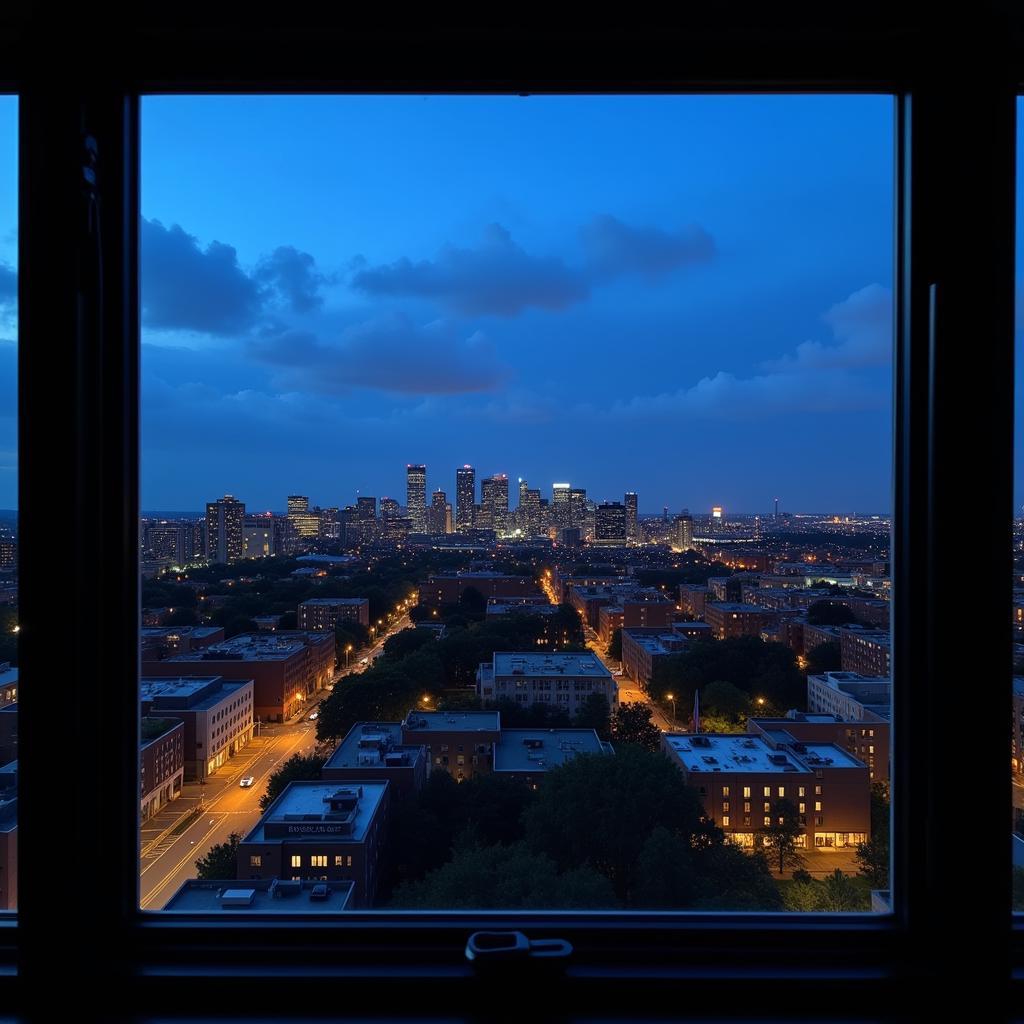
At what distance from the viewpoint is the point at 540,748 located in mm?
1789

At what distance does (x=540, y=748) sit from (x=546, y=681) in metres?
0.27

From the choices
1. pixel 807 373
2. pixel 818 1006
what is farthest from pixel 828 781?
pixel 807 373

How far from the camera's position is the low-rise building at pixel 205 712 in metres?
1.27

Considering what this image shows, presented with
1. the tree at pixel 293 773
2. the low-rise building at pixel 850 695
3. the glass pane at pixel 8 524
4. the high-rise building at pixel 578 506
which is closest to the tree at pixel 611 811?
the low-rise building at pixel 850 695

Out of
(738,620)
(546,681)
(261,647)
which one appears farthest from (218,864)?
(738,620)

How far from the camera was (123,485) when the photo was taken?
113 cm

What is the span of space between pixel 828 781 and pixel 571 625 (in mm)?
1120

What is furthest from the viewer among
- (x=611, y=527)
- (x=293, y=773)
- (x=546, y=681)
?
(x=611, y=527)

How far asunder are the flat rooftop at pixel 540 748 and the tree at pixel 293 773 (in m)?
0.52

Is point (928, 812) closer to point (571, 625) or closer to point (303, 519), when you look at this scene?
point (571, 625)

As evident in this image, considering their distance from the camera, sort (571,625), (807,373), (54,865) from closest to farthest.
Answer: (54,865) < (807,373) < (571,625)

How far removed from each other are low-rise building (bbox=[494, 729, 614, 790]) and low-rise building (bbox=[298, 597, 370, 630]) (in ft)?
1.94

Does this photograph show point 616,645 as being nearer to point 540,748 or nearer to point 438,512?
point 540,748

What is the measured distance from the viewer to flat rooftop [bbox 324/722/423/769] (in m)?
1.61
